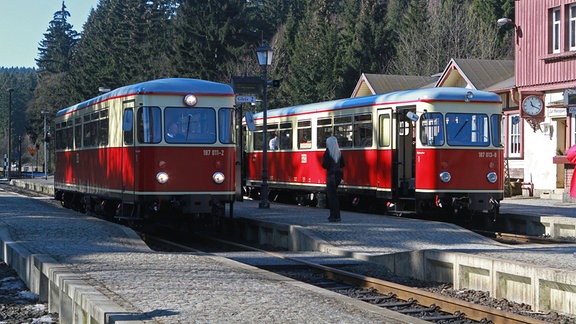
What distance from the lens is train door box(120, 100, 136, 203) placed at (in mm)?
18734

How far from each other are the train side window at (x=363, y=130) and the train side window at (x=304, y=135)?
300cm

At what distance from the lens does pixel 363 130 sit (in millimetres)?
23688

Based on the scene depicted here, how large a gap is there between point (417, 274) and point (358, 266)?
4.04 feet

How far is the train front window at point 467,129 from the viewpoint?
2136cm

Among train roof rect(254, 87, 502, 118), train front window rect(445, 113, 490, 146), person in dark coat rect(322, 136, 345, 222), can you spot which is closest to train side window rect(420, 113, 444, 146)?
train front window rect(445, 113, 490, 146)

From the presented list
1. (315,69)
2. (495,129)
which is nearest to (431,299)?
(495,129)

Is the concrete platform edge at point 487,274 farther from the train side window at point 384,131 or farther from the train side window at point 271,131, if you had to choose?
the train side window at point 271,131

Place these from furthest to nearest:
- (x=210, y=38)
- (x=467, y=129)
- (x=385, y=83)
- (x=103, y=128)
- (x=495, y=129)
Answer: (x=210, y=38)
(x=385, y=83)
(x=495, y=129)
(x=467, y=129)
(x=103, y=128)

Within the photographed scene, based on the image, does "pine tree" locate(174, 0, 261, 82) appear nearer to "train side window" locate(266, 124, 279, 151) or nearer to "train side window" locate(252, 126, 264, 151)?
Answer: "train side window" locate(252, 126, 264, 151)

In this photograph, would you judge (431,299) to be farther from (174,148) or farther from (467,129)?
(467,129)

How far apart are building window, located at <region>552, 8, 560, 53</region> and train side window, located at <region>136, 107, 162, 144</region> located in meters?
19.2

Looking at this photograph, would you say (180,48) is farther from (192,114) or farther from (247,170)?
(192,114)

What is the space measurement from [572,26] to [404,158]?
42.3ft

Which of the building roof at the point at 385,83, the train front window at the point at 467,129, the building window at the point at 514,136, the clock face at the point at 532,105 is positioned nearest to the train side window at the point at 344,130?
the train front window at the point at 467,129
